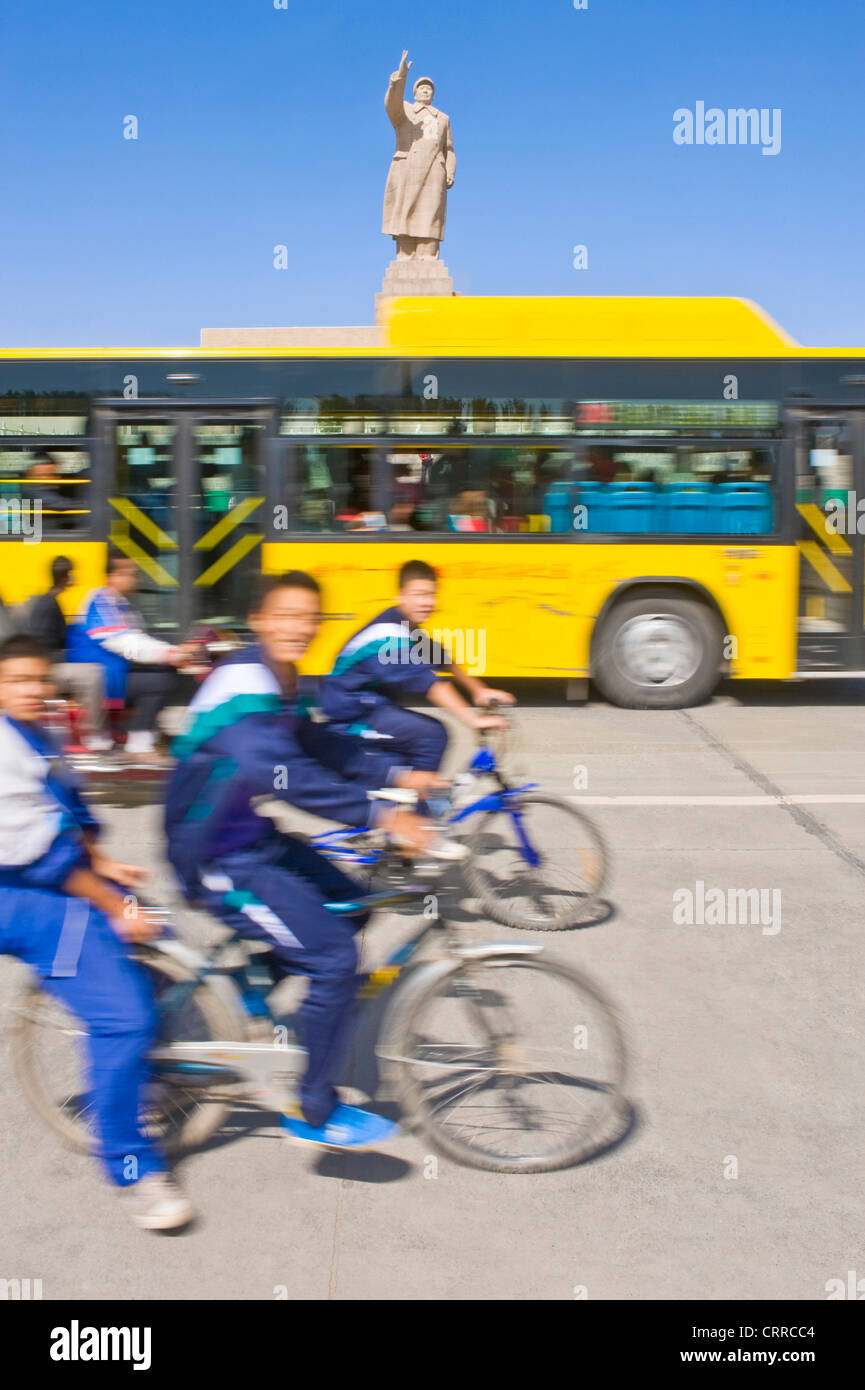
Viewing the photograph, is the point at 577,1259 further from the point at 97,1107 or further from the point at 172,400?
the point at 172,400

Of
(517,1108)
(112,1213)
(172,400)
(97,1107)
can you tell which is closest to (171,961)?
(97,1107)

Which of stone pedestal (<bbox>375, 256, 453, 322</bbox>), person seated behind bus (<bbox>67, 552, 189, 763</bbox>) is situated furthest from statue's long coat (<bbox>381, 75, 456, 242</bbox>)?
person seated behind bus (<bbox>67, 552, 189, 763</bbox>)

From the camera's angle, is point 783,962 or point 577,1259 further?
point 783,962

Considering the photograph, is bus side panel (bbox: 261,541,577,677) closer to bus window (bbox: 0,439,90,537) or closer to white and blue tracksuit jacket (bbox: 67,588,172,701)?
bus window (bbox: 0,439,90,537)

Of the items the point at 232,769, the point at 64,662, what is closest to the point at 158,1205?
the point at 232,769

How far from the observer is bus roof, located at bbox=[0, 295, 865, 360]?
34.9ft

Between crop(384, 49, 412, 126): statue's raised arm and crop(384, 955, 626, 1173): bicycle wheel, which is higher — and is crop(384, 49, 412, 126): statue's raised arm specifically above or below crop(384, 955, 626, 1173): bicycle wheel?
above

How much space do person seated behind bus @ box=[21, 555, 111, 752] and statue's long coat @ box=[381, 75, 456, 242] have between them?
19383 mm

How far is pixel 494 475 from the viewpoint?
10594 millimetres

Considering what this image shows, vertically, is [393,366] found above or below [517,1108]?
above

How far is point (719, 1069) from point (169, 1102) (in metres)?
1.77

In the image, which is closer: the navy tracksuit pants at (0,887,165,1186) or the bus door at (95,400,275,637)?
the navy tracksuit pants at (0,887,165,1186)

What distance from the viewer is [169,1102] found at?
11.6 ft

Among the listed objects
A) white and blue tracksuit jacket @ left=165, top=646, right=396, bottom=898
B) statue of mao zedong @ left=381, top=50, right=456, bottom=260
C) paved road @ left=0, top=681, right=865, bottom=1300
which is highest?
statue of mao zedong @ left=381, top=50, right=456, bottom=260
